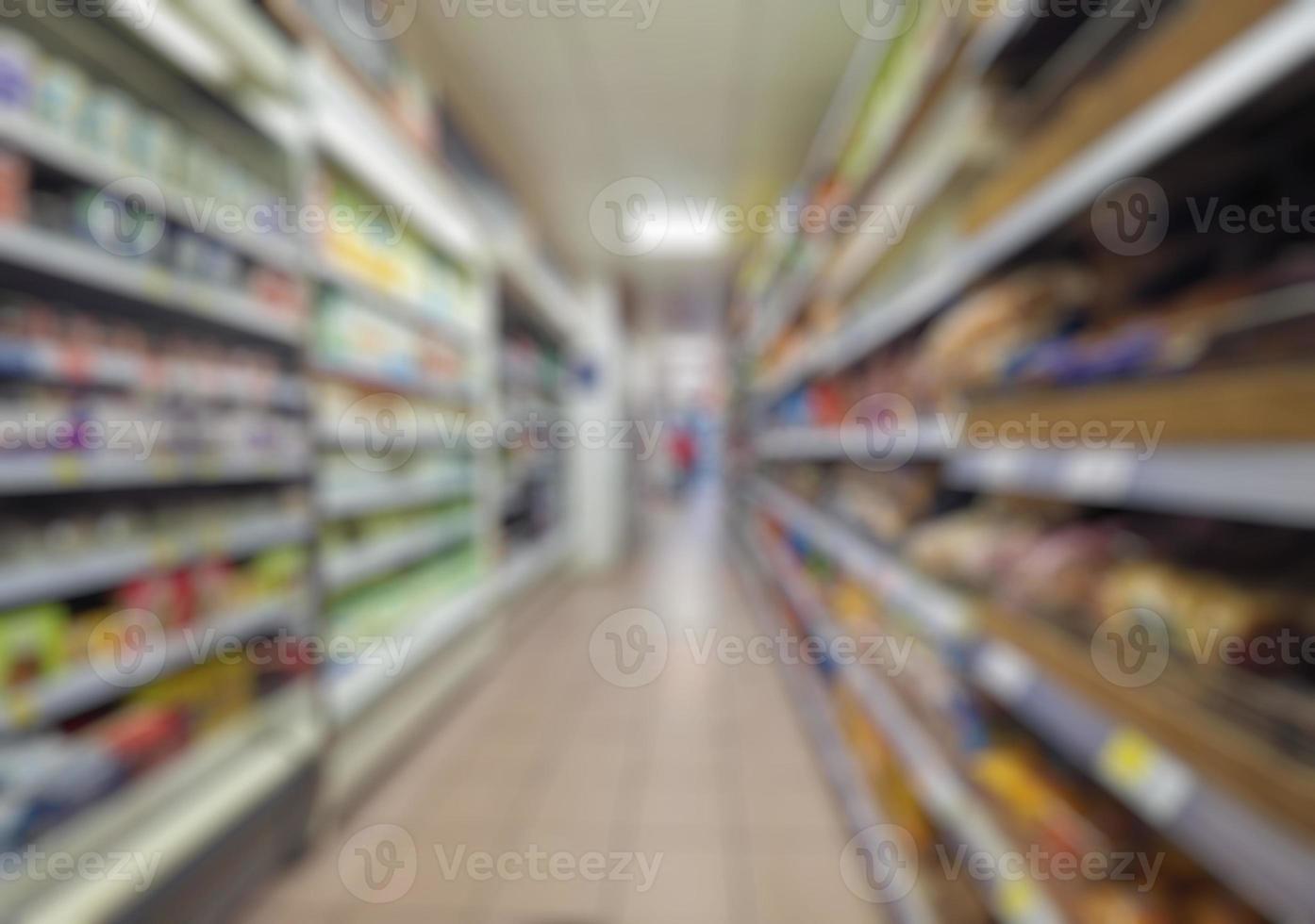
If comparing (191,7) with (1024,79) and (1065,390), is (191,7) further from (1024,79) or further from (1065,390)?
(1065,390)

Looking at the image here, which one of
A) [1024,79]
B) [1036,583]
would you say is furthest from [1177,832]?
[1024,79]

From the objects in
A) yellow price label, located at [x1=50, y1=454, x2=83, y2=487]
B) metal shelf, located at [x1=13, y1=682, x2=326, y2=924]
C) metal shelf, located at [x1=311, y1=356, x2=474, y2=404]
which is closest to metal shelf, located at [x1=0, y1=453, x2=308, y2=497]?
yellow price label, located at [x1=50, y1=454, x2=83, y2=487]

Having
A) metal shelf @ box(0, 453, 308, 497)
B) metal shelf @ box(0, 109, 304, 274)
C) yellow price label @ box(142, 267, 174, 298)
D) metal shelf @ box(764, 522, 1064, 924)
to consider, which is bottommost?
metal shelf @ box(764, 522, 1064, 924)

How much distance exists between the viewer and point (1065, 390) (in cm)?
81

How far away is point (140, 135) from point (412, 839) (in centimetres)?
205

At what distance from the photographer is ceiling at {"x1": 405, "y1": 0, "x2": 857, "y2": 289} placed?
2332mm

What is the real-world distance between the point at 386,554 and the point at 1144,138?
262cm

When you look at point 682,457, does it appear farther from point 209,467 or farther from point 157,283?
point 157,283

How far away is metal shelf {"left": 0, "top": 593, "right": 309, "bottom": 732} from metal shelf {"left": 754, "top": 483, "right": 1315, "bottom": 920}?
181 centimetres

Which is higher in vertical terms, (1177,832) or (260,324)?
(260,324)

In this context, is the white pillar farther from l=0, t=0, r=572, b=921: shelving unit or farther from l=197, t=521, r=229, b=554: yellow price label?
l=197, t=521, r=229, b=554: yellow price label

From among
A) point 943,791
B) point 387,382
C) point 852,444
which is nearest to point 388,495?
point 387,382

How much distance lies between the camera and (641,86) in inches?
110

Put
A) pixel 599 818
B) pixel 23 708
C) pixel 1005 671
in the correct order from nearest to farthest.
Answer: pixel 1005 671
pixel 23 708
pixel 599 818
